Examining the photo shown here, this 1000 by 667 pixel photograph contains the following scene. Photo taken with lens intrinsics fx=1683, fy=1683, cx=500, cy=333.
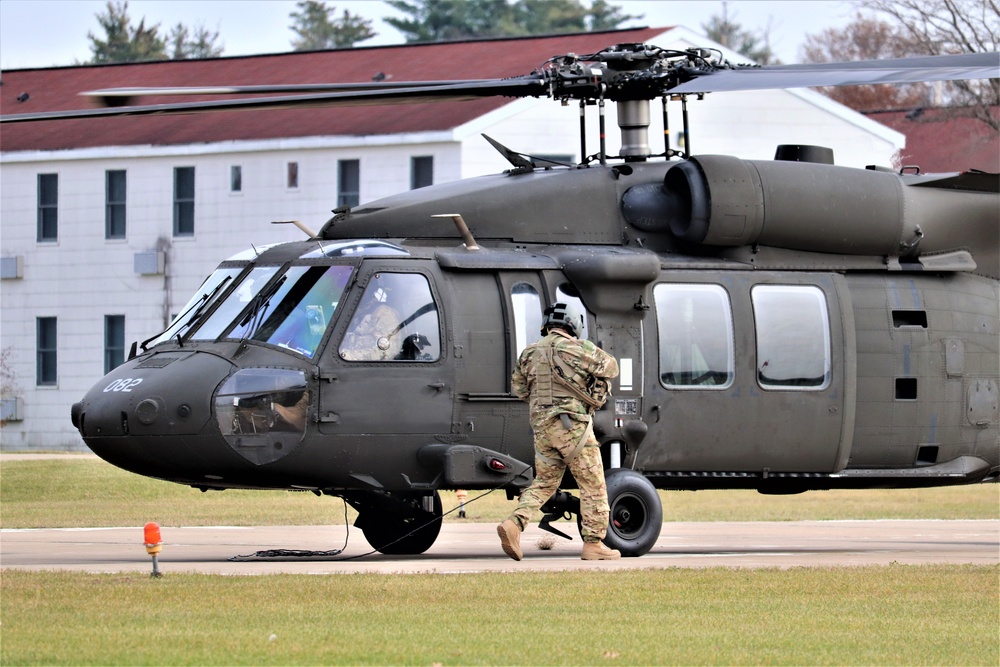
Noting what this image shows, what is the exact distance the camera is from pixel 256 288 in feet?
44.4

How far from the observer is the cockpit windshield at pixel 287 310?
13188 mm

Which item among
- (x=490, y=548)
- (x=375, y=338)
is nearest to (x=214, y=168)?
(x=490, y=548)

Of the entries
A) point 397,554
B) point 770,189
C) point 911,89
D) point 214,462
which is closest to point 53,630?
point 214,462

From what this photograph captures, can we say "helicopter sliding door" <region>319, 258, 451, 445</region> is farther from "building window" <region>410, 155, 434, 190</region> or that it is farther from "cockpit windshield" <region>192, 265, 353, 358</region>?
"building window" <region>410, 155, 434, 190</region>

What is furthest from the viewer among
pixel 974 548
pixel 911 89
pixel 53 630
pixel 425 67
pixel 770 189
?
pixel 911 89

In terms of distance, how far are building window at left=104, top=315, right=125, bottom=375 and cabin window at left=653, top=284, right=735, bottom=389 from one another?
25221 millimetres

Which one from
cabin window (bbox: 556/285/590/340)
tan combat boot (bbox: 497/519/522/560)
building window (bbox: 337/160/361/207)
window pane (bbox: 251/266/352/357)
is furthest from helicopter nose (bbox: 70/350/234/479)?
building window (bbox: 337/160/361/207)

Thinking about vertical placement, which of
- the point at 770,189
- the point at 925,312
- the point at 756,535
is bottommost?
the point at 756,535

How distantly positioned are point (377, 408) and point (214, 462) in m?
1.33

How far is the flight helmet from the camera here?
12.7 m

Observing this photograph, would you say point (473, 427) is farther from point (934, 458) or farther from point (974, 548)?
point (974, 548)

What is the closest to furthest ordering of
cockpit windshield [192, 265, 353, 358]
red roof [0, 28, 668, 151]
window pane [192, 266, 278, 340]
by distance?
cockpit windshield [192, 265, 353, 358] → window pane [192, 266, 278, 340] → red roof [0, 28, 668, 151]

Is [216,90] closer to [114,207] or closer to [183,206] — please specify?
[183,206]

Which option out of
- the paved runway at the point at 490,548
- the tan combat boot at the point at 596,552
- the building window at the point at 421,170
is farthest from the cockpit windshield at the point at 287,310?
the building window at the point at 421,170
